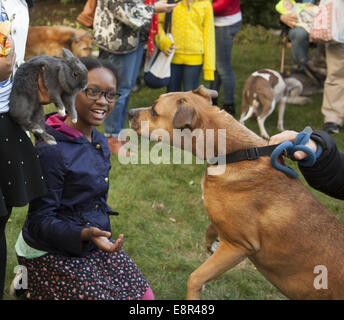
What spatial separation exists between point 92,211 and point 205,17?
13.7 ft

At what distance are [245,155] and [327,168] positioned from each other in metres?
0.49

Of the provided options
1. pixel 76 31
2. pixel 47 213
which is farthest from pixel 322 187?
pixel 76 31

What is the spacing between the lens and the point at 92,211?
269cm

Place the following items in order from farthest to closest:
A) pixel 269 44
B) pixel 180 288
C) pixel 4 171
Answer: pixel 269 44, pixel 180 288, pixel 4 171

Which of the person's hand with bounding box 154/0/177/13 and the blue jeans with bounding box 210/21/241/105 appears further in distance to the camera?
the blue jeans with bounding box 210/21/241/105

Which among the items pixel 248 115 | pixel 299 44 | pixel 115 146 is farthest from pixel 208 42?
pixel 299 44

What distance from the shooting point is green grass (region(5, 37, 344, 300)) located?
3.36 meters

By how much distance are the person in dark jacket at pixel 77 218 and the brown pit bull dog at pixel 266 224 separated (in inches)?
18.5

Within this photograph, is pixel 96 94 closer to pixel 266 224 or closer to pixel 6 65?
pixel 6 65

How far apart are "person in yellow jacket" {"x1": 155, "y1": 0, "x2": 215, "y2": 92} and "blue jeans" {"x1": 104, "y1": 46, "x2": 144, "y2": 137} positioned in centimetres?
55

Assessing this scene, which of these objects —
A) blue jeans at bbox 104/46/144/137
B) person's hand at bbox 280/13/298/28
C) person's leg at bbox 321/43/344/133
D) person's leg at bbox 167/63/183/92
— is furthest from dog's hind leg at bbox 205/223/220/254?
person's hand at bbox 280/13/298/28

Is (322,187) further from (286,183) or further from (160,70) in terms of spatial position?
(160,70)

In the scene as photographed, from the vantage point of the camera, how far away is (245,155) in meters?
2.75

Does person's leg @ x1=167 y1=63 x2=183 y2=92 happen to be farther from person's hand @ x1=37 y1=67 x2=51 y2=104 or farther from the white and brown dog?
person's hand @ x1=37 y1=67 x2=51 y2=104
